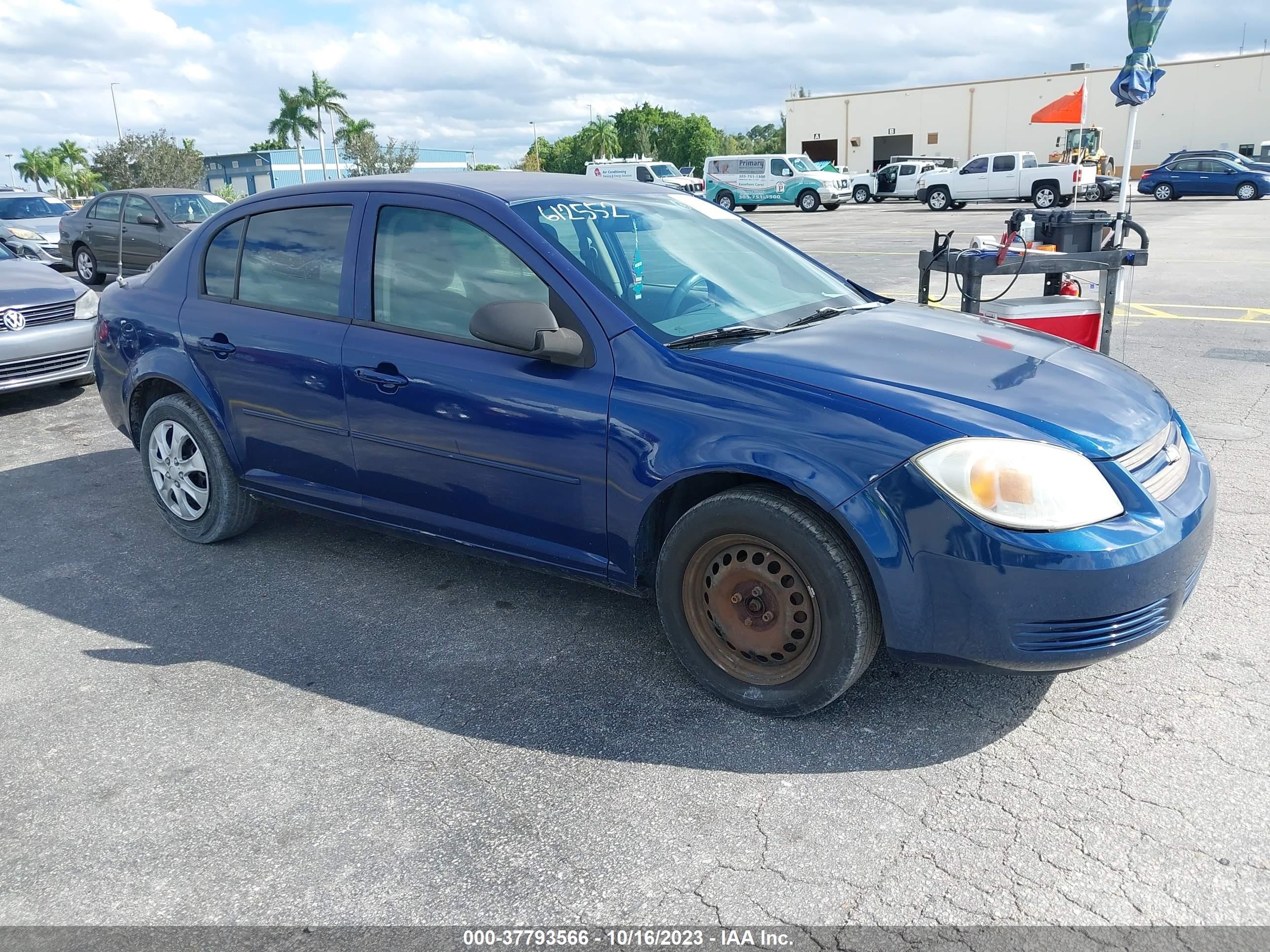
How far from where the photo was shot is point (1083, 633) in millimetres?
2846

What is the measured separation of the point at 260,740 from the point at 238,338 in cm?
190

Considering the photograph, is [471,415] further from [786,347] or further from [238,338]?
[238,338]

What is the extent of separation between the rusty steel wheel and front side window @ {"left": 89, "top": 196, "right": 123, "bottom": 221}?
15693mm

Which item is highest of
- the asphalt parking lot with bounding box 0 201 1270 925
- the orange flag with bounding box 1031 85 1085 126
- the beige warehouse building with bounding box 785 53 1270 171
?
the beige warehouse building with bounding box 785 53 1270 171

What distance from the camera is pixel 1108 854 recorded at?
2570 millimetres

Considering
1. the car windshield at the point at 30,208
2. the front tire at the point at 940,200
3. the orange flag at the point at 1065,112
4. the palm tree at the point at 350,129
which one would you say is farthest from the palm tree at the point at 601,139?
the orange flag at the point at 1065,112

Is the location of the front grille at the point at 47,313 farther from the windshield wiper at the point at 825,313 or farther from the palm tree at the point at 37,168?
the palm tree at the point at 37,168

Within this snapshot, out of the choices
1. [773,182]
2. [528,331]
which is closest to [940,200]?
[773,182]

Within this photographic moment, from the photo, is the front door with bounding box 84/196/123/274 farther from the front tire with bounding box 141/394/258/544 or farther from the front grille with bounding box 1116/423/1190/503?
the front grille with bounding box 1116/423/1190/503

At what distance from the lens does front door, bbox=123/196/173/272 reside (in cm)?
1520

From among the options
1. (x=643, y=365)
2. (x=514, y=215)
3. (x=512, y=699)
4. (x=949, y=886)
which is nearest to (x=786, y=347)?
(x=643, y=365)

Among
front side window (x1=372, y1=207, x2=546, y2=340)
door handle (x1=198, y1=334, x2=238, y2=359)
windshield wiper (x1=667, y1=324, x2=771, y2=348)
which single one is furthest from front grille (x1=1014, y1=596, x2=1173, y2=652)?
door handle (x1=198, y1=334, x2=238, y2=359)

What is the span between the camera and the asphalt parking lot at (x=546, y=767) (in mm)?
2508

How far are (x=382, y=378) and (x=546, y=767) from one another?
5.31ft
